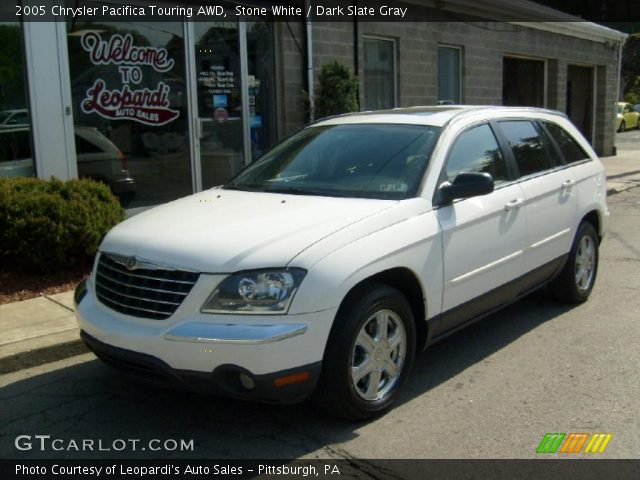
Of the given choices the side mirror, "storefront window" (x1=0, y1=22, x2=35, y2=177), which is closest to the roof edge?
"storefront window" (x1=0, y1=22, x2=35, y2=177)

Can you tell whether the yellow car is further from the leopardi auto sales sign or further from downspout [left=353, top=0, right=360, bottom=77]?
the leopardi auto sales sign

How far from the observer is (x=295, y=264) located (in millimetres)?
3486

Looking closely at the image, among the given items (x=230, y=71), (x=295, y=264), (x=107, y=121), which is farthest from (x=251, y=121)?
(x=295, y=264)

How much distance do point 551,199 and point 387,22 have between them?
25.6ft

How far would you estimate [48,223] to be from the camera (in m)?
6.48

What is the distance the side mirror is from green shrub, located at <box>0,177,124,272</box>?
375 centimetres

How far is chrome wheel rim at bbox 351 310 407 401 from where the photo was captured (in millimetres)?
3820

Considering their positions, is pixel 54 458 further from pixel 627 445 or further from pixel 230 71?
pixel 230 71

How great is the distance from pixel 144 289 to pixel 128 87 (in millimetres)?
5884

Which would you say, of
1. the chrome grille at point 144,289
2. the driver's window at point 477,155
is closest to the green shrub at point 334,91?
the driver's window at point 477,155

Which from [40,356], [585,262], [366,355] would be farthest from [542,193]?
[40,356]

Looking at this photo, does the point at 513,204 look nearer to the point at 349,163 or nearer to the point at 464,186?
the point at 464,186

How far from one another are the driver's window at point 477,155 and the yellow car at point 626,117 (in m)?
35.3

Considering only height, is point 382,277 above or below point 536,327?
above
